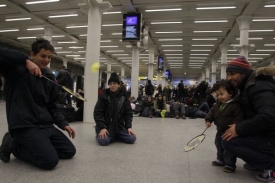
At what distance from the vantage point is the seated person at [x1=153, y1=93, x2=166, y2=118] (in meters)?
10.2

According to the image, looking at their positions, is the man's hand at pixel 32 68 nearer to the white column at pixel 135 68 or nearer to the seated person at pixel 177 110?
the seated person at pixel 177 110

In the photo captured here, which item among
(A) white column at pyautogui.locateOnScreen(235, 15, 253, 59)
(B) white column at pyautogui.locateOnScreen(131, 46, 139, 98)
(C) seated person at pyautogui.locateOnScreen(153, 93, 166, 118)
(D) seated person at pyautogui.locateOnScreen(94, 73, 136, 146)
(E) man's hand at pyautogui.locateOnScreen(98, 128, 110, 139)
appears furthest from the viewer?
(B) white column at pyautogui.locateOnScreen(131, 46, 139, 98)

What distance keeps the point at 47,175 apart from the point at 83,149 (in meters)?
1.32

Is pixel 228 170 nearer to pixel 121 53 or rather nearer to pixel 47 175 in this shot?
pixel 47 175

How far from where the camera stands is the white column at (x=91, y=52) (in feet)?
26.3

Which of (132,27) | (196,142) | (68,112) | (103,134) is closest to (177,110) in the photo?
(68,112)

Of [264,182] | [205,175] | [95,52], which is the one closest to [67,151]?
[205,175]

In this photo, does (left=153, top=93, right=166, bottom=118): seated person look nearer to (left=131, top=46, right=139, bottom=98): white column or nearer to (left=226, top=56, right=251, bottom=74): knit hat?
(left=131, top=46, right=139, bottom=98): white column

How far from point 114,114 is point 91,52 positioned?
4.25 metres

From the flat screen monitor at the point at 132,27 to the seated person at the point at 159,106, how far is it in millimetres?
3550

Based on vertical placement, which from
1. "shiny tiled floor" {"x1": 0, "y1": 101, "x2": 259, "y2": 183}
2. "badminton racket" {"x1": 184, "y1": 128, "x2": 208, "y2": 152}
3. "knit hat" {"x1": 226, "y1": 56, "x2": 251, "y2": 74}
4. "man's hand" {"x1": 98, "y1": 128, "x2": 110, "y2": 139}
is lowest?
"shiny tiled floor" {"x1": 0, "y1": 101, "x2": 259, "y2": 183}

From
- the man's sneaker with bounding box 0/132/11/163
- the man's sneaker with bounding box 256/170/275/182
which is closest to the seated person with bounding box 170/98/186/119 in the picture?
the man's sneaker with bounding box 256/170/275/182

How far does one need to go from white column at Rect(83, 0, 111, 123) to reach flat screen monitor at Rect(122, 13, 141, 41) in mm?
3713

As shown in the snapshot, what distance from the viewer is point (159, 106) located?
10477 mm
